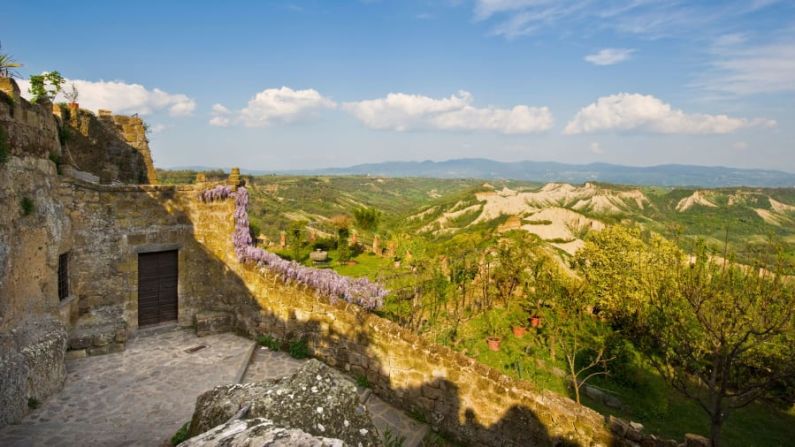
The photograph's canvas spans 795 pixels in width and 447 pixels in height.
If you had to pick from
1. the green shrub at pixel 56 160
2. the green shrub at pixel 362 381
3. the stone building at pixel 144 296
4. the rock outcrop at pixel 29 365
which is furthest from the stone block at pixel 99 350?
the green shrub at pixel 362 381

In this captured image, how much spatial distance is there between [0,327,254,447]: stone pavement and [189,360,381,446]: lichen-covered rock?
3.65m

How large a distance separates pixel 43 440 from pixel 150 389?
203 centimetres

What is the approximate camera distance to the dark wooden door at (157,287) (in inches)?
462

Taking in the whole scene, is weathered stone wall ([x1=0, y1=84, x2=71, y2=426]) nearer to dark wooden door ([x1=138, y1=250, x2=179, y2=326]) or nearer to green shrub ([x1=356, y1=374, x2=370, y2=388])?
dark wooden door ([x1=138, y1=250, x2=179, y2=326])

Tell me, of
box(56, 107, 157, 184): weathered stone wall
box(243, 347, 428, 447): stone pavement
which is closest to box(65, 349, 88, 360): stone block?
box(243, 347, 428, 447): stone pavement

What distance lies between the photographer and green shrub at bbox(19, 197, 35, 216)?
8.12 meters

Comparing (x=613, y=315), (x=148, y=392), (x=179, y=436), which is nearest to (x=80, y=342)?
(x=148, y=392)

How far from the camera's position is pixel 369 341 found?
31.4 feet

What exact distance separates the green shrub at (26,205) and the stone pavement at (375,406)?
5.69 metres

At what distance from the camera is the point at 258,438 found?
293 cm

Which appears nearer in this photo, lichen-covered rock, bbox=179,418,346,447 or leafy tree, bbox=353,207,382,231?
lichen-covered rock, bbox=179,418,346,447

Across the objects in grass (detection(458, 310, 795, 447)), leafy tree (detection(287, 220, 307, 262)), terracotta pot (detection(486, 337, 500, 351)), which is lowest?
grass (detection(458, 310, 795, 447))

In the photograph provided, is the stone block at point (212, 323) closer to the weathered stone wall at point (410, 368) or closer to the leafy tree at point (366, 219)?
the weathered stone wall at point (410, 368)

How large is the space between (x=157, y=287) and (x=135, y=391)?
12.9 feet
